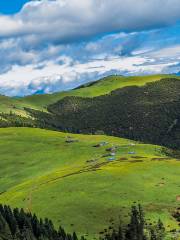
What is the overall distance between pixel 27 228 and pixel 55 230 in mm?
10739

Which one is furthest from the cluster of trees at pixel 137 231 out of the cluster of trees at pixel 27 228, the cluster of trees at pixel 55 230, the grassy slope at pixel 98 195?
the cluster of trees at pixel 27 228

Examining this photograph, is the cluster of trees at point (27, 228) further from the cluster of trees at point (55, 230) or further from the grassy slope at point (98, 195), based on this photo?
the grassy slope at point (98, 195)

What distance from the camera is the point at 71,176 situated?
196 m

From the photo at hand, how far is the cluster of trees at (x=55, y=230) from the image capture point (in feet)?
418

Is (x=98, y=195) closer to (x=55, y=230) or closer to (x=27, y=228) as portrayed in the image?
(x=27, y=228)

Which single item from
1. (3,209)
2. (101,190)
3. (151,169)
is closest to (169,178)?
(151,169)

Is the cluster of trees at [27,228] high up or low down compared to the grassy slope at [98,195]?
down


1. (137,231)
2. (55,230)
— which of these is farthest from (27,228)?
(137,231)

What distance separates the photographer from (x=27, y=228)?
138875 mm

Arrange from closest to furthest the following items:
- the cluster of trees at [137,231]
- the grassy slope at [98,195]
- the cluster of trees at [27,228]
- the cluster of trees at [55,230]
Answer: the cluster of trees at [137,231]
the cluster of trees at [55,230]
the cluster of trees at [27,228]
the grassy slope at [98,195]

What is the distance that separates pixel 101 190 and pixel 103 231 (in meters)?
37.5

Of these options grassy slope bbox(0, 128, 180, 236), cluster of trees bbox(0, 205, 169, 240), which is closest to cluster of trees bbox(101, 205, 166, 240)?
cluster of trees bbox(0, 205, 169, 240)

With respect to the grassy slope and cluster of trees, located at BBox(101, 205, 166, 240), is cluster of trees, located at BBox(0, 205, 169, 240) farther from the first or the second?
the grassy slope

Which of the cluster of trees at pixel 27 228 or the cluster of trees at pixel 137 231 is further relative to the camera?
the cluster of trees at pixel 27 228
